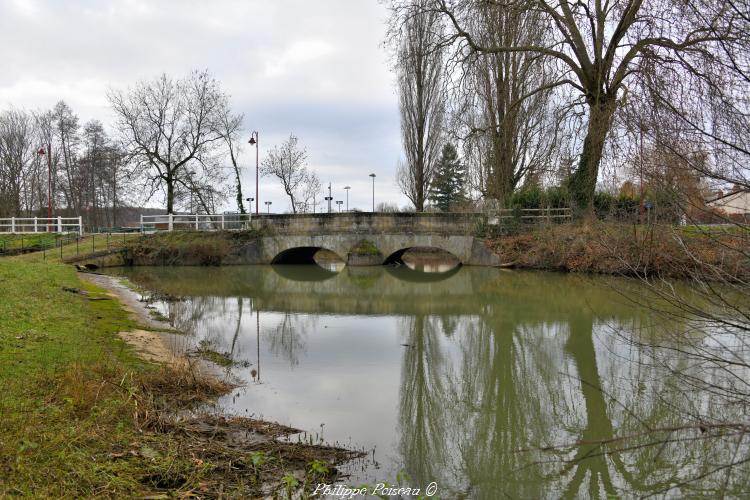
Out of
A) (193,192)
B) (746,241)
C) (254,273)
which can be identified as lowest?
(254,273)

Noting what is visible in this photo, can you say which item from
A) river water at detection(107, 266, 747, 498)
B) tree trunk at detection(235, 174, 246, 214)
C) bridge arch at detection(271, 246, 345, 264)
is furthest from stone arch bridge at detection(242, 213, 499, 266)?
river water at detection(107, 266, 747, 498)

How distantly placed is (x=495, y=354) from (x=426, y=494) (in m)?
4.81

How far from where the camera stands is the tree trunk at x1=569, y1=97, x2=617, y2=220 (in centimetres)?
1269

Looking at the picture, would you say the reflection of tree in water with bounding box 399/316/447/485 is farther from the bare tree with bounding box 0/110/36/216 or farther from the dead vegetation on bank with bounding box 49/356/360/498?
the bare tree with bounding box 0/110/36/216

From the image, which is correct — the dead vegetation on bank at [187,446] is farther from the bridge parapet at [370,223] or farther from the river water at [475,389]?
the bridge parapet at [370,223]

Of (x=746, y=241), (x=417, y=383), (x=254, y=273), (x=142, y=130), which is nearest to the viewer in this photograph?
(x=746, y=241)

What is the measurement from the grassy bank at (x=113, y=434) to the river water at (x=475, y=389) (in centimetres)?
55

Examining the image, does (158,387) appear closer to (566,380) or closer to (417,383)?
(417,383)

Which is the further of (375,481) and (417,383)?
(417,383)

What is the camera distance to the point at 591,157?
50.4ft

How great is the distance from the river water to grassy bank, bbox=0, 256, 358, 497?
55 centimetres

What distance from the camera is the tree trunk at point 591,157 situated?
500 inches

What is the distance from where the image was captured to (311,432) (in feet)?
17.1

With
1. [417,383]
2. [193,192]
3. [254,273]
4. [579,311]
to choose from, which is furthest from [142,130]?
[417,383]
